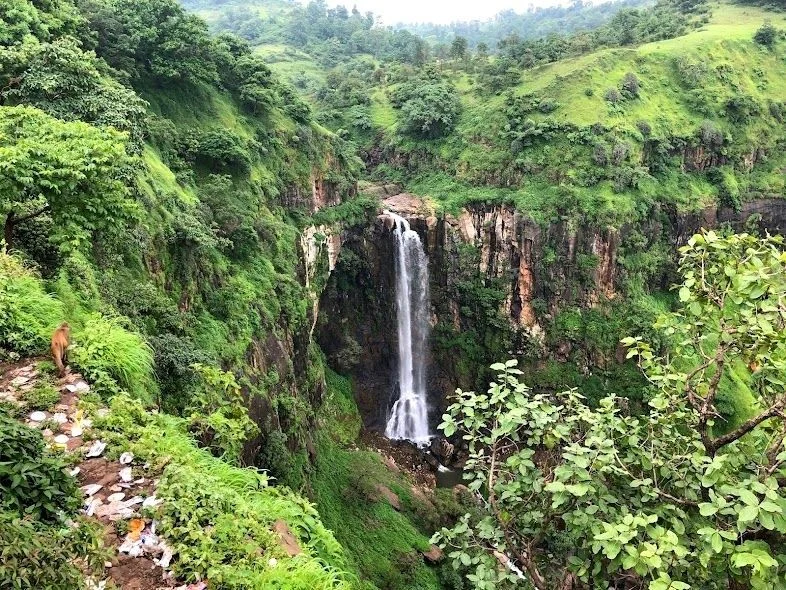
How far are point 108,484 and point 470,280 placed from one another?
28164 mm

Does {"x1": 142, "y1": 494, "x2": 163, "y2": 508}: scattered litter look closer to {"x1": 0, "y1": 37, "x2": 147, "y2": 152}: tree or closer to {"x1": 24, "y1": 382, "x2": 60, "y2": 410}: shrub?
{"x1": 24, "y1": 382, "x2": 60, "y2": 410}: shrub

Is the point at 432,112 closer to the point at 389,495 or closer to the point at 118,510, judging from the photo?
the point at 389,495

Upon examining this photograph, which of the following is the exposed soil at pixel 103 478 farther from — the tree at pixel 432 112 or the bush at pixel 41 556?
the tree at pixel 432 112

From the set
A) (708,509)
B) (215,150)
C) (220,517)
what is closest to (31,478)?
(220,517)

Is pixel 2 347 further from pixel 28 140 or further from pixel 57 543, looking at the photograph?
pixel 57 543

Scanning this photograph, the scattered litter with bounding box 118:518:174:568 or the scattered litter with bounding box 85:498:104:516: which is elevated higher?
the scattered litter with bounding box 85:498:104:516

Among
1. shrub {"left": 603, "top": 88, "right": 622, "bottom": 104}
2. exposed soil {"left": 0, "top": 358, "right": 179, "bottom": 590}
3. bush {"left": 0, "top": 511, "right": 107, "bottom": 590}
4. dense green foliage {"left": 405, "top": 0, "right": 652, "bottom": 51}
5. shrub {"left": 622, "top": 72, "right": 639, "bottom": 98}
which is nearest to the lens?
bush {"left": 0, "top": 511, "right": 107, "bottom": 590}

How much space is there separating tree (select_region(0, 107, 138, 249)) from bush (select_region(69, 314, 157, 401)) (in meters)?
1.44

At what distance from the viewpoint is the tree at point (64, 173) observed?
7.32m

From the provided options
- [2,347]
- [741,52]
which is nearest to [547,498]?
[2,347]

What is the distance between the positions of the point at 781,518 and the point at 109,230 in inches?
350

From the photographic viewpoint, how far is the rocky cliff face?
30.5 m

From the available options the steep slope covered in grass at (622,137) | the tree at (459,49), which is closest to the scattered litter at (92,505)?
the steep slope covered in grass at (622,137)

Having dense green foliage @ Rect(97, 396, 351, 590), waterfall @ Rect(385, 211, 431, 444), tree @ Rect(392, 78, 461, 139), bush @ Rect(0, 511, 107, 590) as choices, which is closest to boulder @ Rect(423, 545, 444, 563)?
waterfall @ Rect(385, 211, 431, 444)
